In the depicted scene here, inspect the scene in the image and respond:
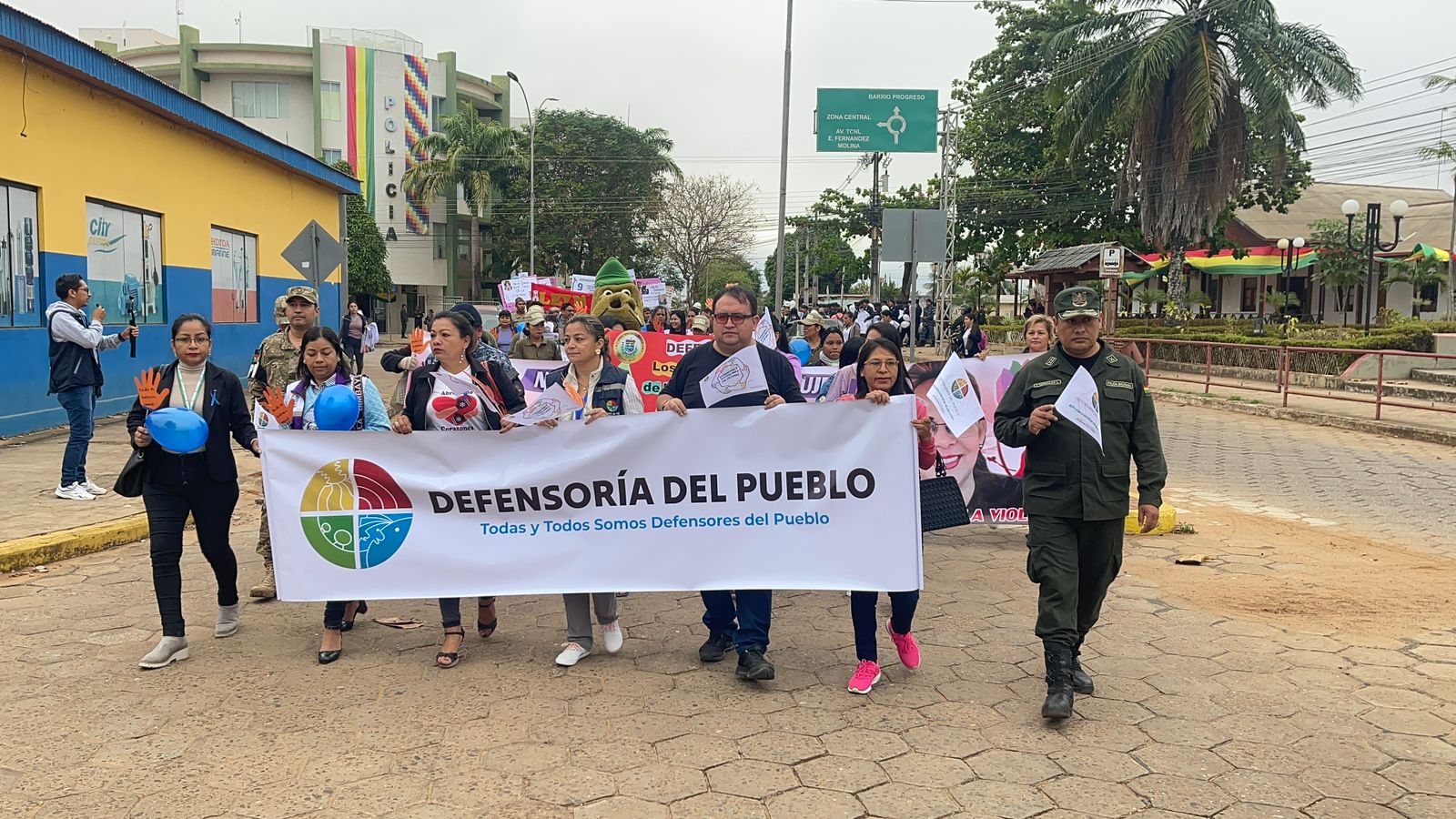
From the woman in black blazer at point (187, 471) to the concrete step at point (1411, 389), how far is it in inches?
745

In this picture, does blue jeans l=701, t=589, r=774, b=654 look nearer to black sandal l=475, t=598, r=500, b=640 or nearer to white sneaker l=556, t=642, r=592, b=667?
white sneaker l=556, t=642, r=592, b=667

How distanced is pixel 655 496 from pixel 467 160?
51.9 m

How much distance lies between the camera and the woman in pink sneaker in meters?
4.77

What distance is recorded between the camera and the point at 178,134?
56.2 ft

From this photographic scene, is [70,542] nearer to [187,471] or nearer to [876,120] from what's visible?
[187,471]

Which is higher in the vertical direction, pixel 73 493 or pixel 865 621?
pixel 865 621

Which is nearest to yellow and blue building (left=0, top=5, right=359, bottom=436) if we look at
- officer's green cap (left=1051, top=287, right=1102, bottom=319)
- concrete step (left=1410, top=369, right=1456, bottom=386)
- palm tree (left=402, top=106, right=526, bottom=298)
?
officer's green cap (left=1051, top=287, right=1102, bottom=319)

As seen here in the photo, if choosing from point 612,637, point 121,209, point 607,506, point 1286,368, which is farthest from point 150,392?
point 1286,368

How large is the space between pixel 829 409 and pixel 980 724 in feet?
5.11

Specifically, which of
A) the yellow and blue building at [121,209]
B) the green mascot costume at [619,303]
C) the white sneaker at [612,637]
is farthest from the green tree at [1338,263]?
the white sneaker at [612,637]

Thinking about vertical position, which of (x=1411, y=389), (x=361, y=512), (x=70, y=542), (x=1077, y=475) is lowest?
(x=70, y=542)

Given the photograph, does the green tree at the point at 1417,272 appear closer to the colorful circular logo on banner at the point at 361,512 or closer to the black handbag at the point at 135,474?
the colorful circular logo on banner at the point at 361,512

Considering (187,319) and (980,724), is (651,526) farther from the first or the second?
(187,319)

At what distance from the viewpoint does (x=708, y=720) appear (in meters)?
4.39
